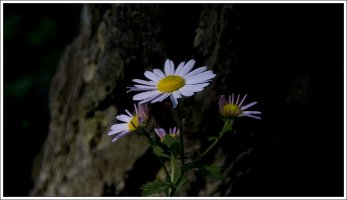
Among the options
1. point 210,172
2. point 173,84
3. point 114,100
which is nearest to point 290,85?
point 114,100

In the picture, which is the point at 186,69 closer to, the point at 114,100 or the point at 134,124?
the point at 134,124

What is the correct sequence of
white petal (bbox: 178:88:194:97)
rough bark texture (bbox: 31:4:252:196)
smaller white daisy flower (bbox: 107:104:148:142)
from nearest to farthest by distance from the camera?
white petal (bbox: 178:88:194:97), smaller white daisy flower (bbox: 107:104:148:142), rough bark texture (bbox: 31:4:252:196)

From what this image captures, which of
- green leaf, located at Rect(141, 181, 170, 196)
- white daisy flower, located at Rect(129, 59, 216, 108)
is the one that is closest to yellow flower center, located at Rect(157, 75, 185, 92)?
white daisy flower, located at Rect(129, 59, 216, 108)

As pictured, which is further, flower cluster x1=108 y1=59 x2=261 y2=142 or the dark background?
the dark background

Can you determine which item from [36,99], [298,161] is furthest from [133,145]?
[36,99]

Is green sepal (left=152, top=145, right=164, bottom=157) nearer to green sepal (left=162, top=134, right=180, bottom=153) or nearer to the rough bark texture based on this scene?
green sepal (left=162, top=134, right=180, bottom=153)

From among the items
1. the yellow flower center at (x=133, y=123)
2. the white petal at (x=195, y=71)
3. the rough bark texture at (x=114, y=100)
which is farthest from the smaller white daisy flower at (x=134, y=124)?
the rough bark texture at (x=114, y=100)
